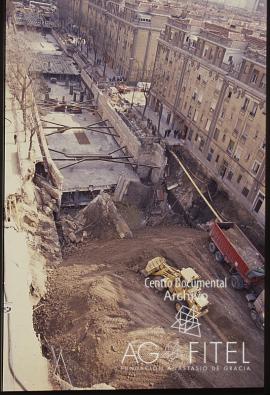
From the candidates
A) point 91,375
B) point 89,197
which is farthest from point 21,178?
point 91,375

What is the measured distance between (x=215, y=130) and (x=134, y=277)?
12.2 m

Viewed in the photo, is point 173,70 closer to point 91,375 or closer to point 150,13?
point 150,13

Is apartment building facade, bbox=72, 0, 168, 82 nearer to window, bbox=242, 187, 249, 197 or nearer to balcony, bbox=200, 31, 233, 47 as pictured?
balcony, bbox=200, 31, 233, 47

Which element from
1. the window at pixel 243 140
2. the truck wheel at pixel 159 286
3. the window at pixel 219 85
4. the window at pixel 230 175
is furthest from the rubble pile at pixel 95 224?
the window at pixel 219 85

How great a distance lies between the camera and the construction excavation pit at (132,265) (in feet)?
27.1

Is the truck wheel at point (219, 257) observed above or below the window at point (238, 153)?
below

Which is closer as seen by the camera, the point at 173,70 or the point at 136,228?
the point at 136,228

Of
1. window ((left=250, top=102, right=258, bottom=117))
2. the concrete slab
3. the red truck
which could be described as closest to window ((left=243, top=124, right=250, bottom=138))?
window ((left=250, top=102, right=258, bottom=117))

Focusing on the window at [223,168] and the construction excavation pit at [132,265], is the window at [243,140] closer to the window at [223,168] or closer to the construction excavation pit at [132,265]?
the window at [223,168]

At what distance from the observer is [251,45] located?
19.9 m

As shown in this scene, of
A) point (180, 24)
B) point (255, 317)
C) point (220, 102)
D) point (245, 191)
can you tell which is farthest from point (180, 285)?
point (180, 24)

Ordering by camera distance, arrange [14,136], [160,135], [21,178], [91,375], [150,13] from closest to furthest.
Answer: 1. [91,375]
2. [21,178]
3. [14,136]
4. [160,135]
5. [150,13]

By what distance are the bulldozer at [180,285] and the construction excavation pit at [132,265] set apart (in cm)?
5

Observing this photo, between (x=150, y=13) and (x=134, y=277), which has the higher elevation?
(x=150, y=13)
